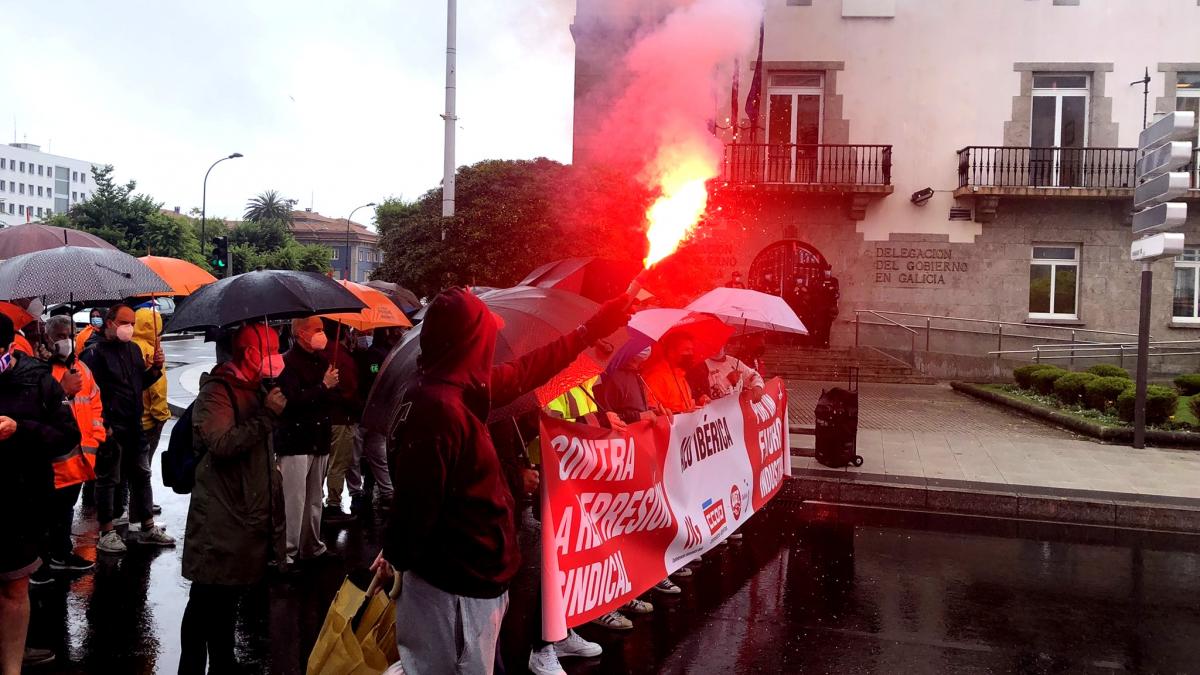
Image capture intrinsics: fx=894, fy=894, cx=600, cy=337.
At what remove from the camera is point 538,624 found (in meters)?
4.59

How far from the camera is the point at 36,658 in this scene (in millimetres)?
4770

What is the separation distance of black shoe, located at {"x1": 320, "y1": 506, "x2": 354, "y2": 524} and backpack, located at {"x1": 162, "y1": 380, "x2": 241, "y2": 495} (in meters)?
3.75

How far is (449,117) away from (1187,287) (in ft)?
63.2

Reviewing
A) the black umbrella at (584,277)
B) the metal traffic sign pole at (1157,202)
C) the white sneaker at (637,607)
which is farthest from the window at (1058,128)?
the white sneaker at (637,607)

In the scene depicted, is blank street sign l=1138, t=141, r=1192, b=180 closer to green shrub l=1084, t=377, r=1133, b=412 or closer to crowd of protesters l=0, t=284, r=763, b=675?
green shrub l=1084, t=377, r=1133, b=412

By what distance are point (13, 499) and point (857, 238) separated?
21.0 m

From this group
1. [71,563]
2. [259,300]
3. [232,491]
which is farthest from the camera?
[71,563]

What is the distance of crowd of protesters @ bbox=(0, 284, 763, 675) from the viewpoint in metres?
2.87

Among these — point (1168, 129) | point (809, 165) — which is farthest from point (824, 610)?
point (809, 165)

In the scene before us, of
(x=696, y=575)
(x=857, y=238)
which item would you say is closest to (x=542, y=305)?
(x=696, y=575)

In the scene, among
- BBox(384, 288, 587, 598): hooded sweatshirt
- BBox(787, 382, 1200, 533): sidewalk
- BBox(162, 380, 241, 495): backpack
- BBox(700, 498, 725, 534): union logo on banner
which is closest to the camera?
BBox(384, 288, 587, 598): hooded sweatshirt

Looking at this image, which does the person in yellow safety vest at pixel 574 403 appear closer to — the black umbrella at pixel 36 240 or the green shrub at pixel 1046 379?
the black umbrella at pixel 36 240

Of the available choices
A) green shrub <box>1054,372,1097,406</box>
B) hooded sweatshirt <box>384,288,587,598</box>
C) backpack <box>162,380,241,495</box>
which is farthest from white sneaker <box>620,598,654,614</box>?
green shrub <box>1054,372,1097,406</box>

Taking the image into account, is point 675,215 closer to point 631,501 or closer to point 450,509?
point 631,501
